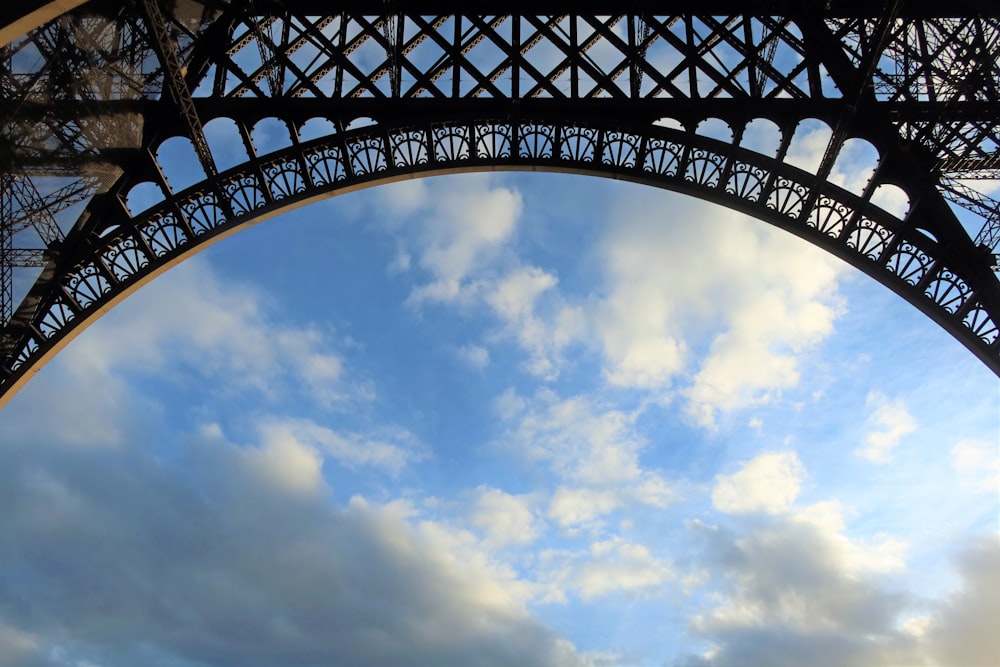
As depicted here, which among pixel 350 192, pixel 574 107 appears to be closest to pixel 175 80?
pixel 350 192

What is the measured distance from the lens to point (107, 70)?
16.0 meters

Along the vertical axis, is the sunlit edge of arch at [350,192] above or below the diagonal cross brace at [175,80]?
below

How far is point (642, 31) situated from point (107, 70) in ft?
38.7

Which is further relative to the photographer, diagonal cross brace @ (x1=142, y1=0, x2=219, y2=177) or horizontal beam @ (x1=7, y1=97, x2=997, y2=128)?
A: horizontal beam @ (x1=7, y1=97, x2=997, y2=128)

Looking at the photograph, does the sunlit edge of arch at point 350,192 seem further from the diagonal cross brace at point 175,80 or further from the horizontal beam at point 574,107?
the diagonal cross brace at point 175,80

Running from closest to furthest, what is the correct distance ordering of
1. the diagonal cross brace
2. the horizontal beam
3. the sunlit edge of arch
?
the diagonal cross brace, the sunlit edge of arch, the horizontal beam

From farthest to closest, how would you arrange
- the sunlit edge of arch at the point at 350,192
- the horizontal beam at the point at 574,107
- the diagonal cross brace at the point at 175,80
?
the horizontal beam at the point at 574,107 → the sunlit edge of arch at the point at 350,192 → the diagonal cross brace at the point at 175,80

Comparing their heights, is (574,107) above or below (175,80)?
above

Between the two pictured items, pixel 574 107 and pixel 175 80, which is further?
pixel 574 107

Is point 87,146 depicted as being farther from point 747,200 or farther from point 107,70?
point 747,200

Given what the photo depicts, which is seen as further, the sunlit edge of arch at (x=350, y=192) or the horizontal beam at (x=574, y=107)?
the horizontal beam at (x=574, y=107)

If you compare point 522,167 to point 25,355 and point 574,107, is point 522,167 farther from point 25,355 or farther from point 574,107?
point 25,355

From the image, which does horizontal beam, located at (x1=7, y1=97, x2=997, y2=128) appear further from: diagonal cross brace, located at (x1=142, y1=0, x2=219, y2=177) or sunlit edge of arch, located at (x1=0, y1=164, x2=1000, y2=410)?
sunlit edge of arch, located at (x1=0, y1=164, x2=1000, y2=410)

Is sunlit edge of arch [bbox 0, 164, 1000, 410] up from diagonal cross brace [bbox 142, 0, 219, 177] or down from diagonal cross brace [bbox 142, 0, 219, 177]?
down
